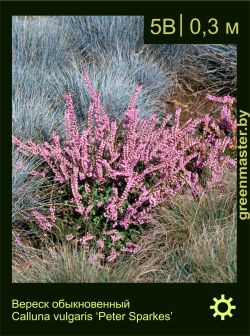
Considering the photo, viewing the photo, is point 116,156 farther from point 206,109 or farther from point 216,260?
point 206,109

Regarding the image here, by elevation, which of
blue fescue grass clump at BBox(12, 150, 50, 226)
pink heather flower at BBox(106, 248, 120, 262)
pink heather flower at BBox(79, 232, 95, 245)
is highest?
blue fescue grass clump at BBox(12, 150, 50, 226)

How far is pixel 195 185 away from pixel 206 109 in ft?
4.31

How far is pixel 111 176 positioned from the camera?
12.3 feet

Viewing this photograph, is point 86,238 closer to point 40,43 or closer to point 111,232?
point 111,232

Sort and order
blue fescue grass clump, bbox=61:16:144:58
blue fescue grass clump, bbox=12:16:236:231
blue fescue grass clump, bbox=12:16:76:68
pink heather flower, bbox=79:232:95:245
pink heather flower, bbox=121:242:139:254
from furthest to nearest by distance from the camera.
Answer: blue fescue grass clump, bbox=61:16:144:58
blue fescue grass clump, bbox=12:16:76:68
blue fescue grass clump, bbox=12:16:236:231
pink heather flower, bbox=121:242:139:254
pink heather flower, bbox=79:232:95:245

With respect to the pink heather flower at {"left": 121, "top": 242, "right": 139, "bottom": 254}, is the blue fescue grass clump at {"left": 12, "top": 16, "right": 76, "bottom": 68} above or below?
above

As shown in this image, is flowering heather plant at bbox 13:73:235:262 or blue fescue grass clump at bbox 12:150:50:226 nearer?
flowering heather plant at bbox 13:73:235:262

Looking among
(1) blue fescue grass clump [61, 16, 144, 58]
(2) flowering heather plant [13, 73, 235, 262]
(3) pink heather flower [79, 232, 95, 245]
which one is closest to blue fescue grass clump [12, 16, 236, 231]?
(1) blue fescue grass clump [61, 16, 144, 58]

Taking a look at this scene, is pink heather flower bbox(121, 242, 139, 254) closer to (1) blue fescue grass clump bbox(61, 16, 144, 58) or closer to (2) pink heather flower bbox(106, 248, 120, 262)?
A: (2) pink heather flower bbox(106, 248, 120, 262)

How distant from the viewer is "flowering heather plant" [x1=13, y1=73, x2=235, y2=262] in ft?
12.2

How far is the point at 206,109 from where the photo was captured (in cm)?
511

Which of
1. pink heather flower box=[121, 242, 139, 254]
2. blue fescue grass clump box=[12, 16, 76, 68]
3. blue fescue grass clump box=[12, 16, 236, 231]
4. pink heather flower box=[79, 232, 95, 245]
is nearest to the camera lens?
pink heather flower box=[79, 232, 95, 245]

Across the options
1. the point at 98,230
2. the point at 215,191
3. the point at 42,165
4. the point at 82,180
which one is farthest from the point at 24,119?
the point at 215,191

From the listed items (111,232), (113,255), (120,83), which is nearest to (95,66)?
(120,83)
